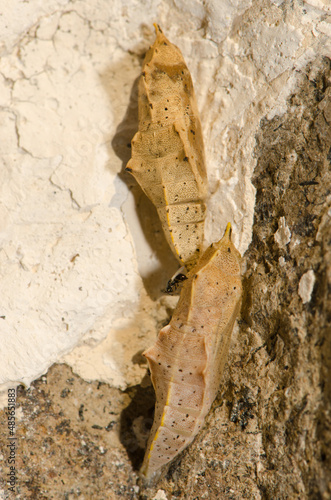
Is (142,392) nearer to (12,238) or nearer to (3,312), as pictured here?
(3,312)

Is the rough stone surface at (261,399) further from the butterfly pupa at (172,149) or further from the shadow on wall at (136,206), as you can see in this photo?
the shadow on wall at (136,206)

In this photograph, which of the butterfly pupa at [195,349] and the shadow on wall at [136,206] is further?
the shadow on wall at [136,206]

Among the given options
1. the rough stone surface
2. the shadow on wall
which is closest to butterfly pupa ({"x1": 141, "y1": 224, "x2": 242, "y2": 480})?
the rough stone surface

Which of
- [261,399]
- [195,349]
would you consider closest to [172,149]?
[195,349]

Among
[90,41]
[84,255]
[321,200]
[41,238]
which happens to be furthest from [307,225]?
[90,41]

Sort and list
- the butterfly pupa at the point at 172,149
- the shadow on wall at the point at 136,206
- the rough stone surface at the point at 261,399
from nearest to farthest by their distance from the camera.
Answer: the rough stone surface at the point at 261,399 → the butterfly pupa at the point at 172,149 → the shadow on wall at the point at 136,206

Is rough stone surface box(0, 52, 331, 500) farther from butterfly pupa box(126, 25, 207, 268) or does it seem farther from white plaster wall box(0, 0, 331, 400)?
butterfly pupa box(126, 25, 207, 268)

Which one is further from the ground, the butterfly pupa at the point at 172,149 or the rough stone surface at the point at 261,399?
the butterfly pupa at the point at 172,149

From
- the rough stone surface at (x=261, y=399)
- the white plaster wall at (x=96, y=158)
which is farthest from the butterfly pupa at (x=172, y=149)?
the rough stone surface at (x=261, y=399)
